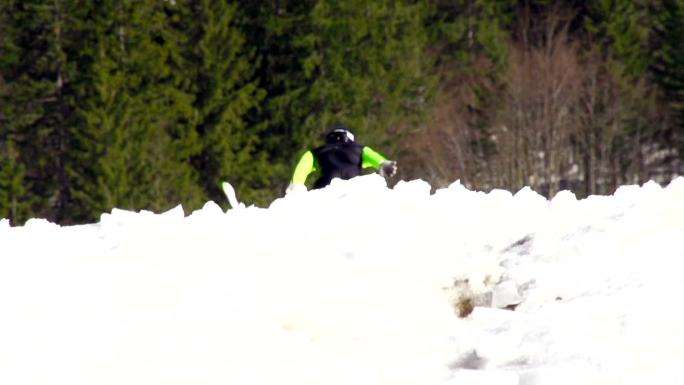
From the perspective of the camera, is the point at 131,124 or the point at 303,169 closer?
the point at 303,169

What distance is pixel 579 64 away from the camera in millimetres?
67125

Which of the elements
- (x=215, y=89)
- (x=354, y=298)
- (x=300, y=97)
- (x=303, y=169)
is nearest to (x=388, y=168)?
(x=303, y=169)

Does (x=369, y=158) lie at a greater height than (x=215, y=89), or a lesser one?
lesser

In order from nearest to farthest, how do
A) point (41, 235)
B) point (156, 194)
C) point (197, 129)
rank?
point (41, 235)
point (156, 194)
point (197, 129)

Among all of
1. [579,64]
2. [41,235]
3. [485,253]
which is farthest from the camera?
[579,64]

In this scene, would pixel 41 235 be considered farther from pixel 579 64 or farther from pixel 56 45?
pixel 579 64

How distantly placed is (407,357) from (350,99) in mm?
49558

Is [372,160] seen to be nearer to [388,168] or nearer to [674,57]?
[388,168]

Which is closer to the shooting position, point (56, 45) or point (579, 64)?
point (56, 45)

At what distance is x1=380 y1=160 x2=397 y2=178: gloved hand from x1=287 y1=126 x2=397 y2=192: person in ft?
0.29

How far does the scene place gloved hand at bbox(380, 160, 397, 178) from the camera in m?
14.3

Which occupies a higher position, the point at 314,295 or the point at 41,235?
the point at 41,235

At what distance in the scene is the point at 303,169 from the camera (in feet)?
48.3

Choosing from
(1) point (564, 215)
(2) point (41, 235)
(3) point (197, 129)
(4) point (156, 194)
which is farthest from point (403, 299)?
(3) point (197, 129)
